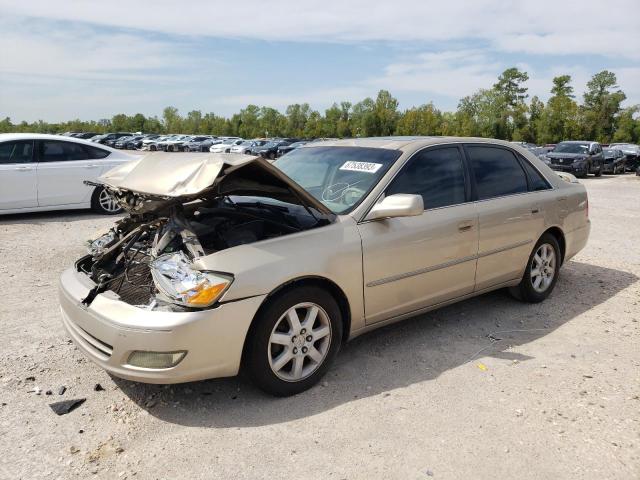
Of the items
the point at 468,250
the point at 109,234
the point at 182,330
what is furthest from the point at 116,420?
the point at 468,250

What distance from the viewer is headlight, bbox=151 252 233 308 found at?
298cm

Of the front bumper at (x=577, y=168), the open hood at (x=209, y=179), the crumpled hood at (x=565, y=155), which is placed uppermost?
the crumpled hood at (x=565, y=155)

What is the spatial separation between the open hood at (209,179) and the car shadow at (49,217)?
6.55 meters

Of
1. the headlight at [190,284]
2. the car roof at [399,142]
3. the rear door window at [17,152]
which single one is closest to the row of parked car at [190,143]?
the rear door window at [17,152]

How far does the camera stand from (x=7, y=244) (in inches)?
298

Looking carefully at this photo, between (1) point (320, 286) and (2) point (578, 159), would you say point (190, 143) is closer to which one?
(2) point (578, 159)

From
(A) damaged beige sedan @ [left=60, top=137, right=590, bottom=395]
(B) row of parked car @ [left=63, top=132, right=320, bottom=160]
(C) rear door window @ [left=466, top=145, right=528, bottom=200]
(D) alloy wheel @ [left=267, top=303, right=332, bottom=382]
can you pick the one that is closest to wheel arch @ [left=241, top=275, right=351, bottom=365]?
(A) damaged beige sedan @ [left=60, top=137, right=590, bottom=395]

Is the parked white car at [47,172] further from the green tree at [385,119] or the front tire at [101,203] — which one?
the green tree at [385,119]

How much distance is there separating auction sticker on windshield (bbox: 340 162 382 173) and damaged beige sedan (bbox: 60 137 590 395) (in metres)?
0.01

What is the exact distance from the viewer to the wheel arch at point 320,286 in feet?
10.4

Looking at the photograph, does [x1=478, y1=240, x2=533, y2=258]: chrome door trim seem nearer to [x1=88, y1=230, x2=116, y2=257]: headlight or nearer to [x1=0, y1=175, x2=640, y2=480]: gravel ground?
[x1=0, y1=175, x2=640, y2=480]: gravel ground

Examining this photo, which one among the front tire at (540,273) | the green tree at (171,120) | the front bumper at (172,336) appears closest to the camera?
the front bumper at (172,336)

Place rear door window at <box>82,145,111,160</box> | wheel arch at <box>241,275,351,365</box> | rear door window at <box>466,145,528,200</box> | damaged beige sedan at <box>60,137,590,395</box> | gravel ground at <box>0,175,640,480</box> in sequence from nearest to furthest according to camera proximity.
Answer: gravel ground at <box>0,175,640,480</box>
damaged beige sedan at <box>60,137,590,395</box>
wheel arch at <box>241,275,351,365</box>
rear door window at <box>466,145,528,200</box>
rear door window at <box>82,145,111,160</box>

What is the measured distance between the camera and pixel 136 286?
353 cm
